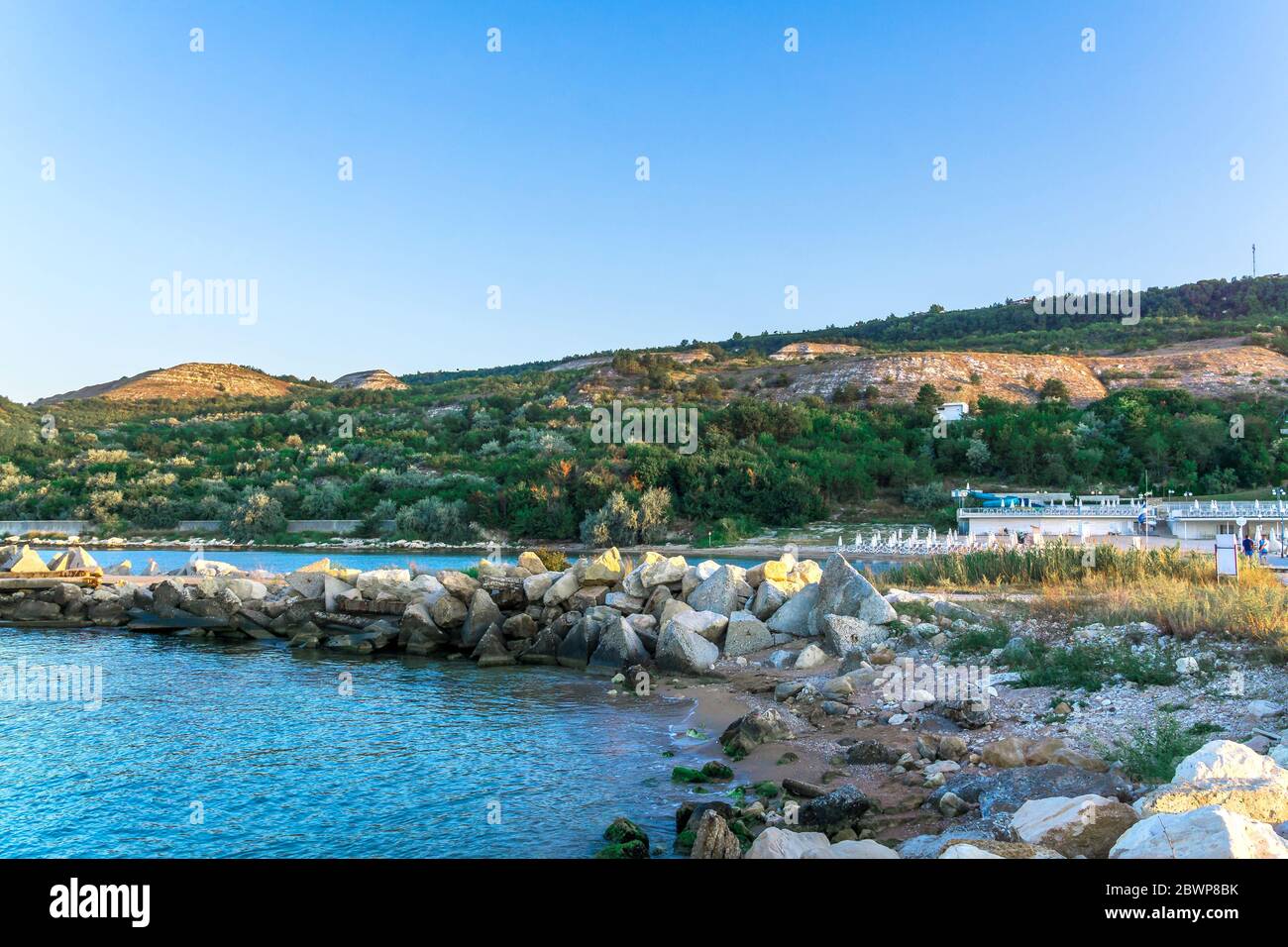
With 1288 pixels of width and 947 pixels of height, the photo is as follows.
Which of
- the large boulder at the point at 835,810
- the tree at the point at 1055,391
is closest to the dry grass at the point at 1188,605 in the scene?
the large boulder at the point at 835,810

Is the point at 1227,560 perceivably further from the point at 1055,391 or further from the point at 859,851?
the point at 1055,391

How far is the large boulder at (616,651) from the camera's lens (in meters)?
15.2

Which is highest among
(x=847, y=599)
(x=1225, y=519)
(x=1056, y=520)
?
(x=847, y=599)

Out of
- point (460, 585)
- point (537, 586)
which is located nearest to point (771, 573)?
point (537, 586)

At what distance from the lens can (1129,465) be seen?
167ft

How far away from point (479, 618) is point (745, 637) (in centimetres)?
554

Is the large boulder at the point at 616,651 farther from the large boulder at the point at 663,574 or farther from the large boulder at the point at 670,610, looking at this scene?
the large boulder at the point at 663,574

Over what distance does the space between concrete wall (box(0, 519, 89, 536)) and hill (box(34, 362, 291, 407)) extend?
55919 mm

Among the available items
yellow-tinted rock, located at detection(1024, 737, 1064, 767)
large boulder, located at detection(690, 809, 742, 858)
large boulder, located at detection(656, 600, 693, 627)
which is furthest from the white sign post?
large boulder, located at detection(690, 809, 742, 858)

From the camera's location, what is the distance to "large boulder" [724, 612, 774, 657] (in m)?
15.3

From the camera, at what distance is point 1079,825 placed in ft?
17.9

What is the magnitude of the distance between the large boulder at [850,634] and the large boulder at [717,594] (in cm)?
266
